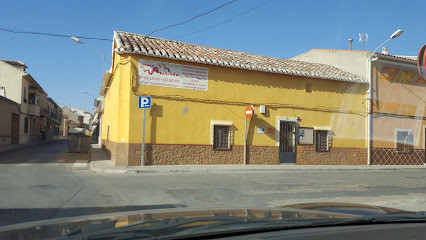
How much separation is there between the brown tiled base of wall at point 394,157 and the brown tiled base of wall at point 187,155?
6.50 metres

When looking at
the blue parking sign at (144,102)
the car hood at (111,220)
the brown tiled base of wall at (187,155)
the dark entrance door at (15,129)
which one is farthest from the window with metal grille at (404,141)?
the dark entrance door at (15,129)

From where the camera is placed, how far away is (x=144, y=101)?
13344 millimetres

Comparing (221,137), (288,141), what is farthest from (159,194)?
(288,141)

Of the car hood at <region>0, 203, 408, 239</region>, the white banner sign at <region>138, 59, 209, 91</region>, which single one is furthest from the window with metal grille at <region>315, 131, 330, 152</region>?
the car hood at <region>0, 203, 408, 239</region>

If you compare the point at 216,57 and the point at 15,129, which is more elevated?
the point at 216,57

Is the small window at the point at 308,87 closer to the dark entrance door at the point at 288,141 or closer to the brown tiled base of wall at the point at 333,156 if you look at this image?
the dark entrance door at the point at 288,141

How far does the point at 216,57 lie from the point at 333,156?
8.28m

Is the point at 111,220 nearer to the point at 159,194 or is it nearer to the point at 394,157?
the point at 159,194

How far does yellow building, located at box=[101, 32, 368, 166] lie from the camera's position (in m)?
14.0

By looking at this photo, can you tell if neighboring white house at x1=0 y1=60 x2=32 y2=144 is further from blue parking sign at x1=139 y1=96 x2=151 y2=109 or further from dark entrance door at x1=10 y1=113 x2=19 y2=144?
blue parking sign at x1=139 y1=96 x2=151 y2=109

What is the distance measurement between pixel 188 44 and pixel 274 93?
5.10m

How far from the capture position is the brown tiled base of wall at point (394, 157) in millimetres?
19016

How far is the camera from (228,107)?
1571cm

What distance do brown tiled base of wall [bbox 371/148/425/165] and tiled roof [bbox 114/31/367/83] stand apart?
4247mm
